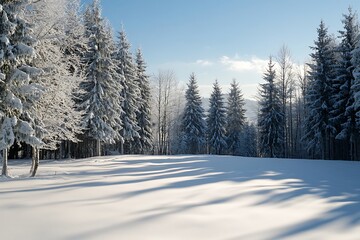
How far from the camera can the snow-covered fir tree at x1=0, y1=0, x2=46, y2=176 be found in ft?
37.2

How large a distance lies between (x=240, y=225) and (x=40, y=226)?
10.5 feet

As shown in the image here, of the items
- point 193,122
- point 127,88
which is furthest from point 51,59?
point 193,122

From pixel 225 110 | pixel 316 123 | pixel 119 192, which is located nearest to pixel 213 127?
pixel 225 110

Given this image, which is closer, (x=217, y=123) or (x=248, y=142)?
(x=217, y=123)

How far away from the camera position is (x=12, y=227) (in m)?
4.61

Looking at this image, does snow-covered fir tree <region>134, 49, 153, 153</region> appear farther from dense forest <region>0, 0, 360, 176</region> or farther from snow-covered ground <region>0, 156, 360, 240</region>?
snow-covered ground <region>0, 156, 360, 240</region>

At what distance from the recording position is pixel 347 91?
28422 millimetres

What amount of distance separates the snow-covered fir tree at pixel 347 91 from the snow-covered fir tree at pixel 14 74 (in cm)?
2508

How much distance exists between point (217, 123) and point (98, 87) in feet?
75.0

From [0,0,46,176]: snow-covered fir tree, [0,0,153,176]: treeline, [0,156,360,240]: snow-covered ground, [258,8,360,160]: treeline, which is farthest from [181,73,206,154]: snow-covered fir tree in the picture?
[0,156,360,240]: snow-covered ground

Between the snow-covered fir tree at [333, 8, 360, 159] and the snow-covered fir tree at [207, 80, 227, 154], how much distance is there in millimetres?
19058

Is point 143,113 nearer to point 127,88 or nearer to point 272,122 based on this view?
point 127,88

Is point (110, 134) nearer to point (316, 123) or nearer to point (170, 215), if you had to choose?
point (316, 123)

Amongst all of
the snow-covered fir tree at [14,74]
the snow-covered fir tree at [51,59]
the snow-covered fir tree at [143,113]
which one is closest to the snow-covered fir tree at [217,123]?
the snow-covered fir tree at [143,113]
